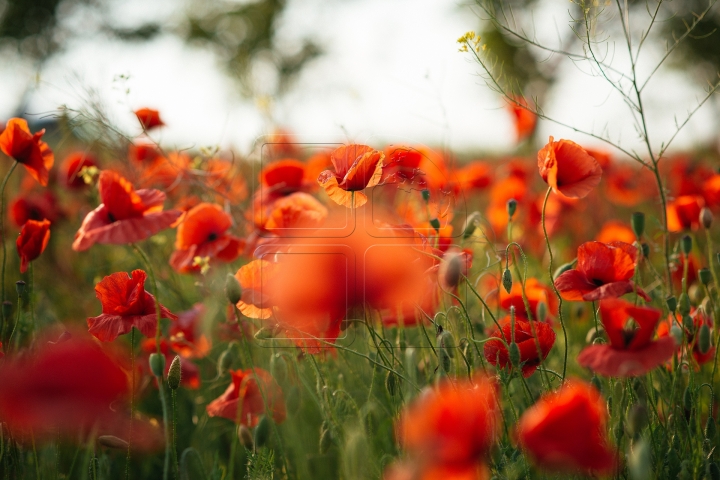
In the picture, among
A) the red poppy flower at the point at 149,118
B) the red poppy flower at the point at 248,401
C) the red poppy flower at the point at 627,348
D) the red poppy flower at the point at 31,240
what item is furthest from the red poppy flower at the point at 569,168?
the red poppy flower at the point at 149,118

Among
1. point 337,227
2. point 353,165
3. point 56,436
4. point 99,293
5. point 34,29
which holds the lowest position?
point 56,436

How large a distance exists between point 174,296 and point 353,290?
1.17 meters

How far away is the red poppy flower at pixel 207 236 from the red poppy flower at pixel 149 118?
0.38 meters

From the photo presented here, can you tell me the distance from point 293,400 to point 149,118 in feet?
3.01

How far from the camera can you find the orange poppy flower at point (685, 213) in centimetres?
191

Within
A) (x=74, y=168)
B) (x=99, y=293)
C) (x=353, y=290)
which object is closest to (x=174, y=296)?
(x=74, y=168)

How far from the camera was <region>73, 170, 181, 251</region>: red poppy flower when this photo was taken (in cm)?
127

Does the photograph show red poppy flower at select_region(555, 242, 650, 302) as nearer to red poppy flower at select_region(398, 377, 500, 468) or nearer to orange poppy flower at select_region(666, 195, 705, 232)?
red poppy flower at select_region(398, 377, 500, 468)

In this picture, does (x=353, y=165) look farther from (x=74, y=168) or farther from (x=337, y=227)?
(x=74, y=168)

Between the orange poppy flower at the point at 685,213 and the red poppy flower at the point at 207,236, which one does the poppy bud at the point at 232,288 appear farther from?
Result: the orange poppy flower at the point at 685,213

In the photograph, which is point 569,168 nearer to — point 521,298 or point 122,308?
point 521,298

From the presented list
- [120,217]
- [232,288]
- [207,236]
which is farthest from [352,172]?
[207,236]

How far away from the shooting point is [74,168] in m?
2.38

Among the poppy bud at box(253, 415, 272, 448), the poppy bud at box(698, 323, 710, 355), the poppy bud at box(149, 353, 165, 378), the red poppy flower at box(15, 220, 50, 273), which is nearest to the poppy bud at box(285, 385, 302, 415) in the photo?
the poppy bud at box(253, 415, 272, 448)
